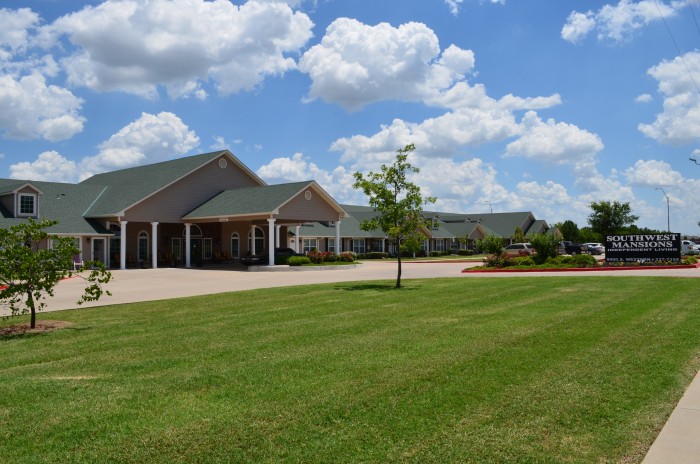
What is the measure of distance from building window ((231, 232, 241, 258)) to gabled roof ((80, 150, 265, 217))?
4.74 m

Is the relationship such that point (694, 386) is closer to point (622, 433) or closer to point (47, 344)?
point (622, 433)

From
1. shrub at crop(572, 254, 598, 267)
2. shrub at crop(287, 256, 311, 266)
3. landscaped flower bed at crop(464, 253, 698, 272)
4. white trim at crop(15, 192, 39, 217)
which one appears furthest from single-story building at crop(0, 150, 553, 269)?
shrub at crop(572, 254, 598, 267)

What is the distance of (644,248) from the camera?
3472 centimetres

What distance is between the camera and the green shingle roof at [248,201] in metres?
37.8

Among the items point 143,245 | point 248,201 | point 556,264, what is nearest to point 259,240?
point 248,201

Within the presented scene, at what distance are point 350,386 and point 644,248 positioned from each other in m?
32.7

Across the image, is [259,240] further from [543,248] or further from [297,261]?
[543,248]

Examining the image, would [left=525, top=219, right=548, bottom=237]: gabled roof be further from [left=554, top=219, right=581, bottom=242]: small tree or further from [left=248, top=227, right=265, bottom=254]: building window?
[left=248, top=227, right=265, bottom=254]: building window

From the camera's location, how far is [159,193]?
40.2 m

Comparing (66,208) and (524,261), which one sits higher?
(66,208)

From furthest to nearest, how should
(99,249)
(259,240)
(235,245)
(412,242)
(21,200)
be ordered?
(259,240)
(235,245)
(99,249)
(21,200)
(412,242)

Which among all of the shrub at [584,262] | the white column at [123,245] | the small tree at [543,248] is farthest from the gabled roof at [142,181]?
the shrub at [584,262]

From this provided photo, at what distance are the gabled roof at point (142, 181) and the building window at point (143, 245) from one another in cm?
309

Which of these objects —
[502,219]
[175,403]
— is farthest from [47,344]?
[502,219]
